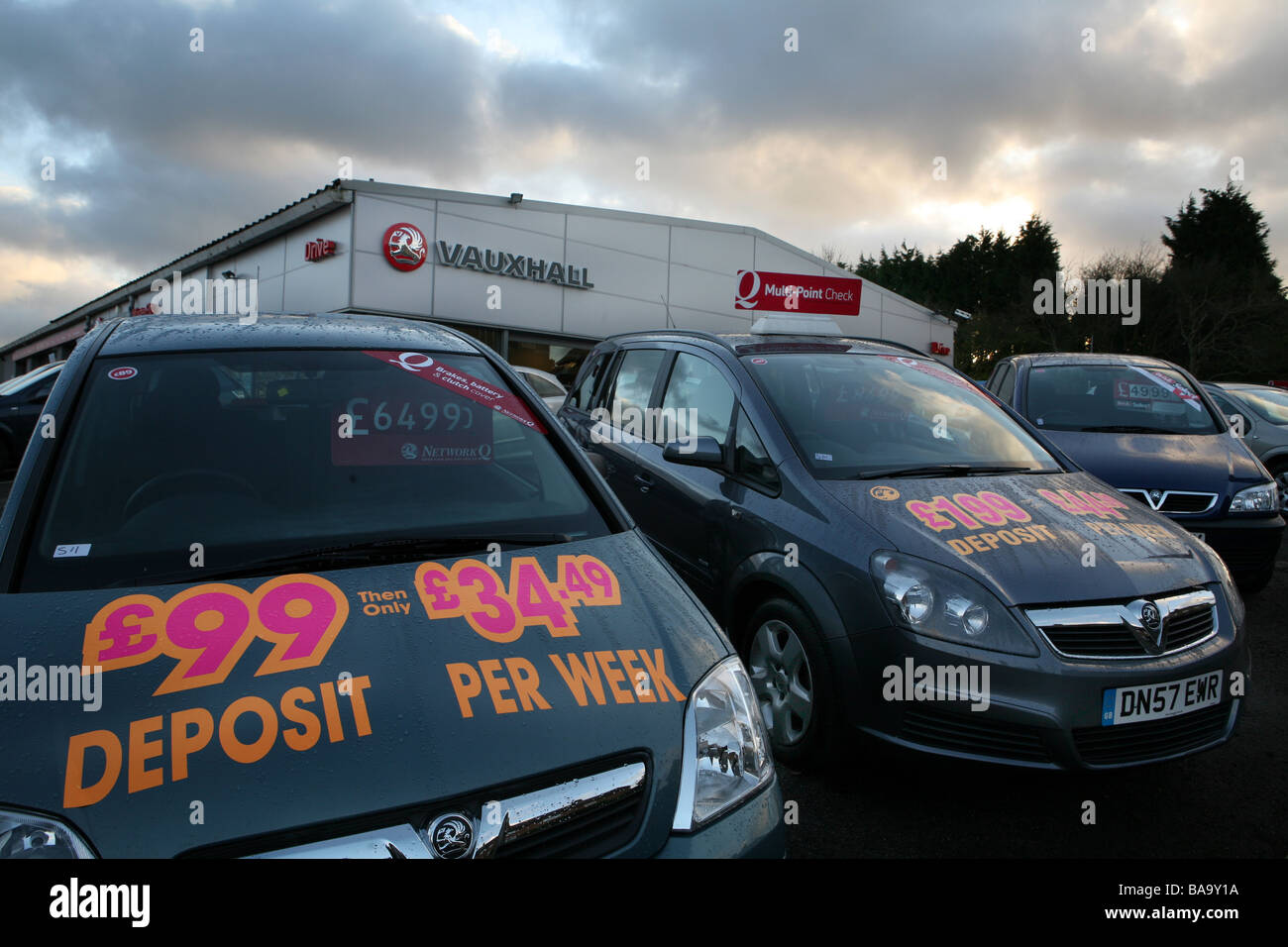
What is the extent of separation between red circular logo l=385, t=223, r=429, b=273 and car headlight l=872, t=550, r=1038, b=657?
60.6 feet

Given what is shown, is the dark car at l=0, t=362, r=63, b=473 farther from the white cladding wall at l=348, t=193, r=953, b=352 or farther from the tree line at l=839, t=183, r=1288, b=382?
the tree line at l=839, t=183, r=1288, b=382

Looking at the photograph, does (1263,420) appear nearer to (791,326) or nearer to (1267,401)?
(1267,401)

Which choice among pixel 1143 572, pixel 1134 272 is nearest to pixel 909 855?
pixel 1143 572

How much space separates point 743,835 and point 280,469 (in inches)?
55.7

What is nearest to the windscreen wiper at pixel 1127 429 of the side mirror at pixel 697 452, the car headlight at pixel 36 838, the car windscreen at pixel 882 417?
the car windscreen at pixel 882 417

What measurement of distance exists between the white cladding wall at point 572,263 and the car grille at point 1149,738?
51.2 ft

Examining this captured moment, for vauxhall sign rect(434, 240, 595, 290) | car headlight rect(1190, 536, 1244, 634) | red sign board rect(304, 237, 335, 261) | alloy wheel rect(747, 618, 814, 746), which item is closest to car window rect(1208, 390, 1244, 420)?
car headlight rect(1190, 536, 1244, 634)

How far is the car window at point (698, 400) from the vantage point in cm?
381

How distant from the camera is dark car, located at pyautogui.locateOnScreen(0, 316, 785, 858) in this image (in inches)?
52.0

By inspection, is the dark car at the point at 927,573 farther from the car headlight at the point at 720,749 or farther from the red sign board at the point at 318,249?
the red sign board at the point at 318,249

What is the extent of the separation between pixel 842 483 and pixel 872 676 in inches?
30.7
